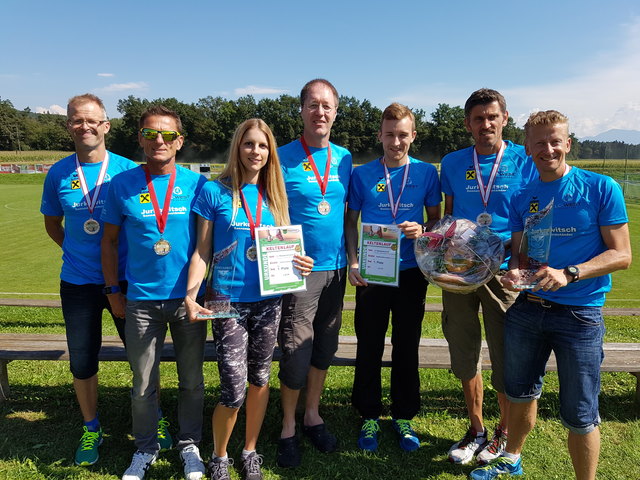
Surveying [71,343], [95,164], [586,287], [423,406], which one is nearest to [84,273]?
[71,343]

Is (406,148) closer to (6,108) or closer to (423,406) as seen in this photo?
(423,406)

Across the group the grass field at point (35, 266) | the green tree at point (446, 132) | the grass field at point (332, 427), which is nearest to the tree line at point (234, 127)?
the green tree at point (446, 132)

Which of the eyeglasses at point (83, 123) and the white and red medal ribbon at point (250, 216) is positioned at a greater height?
the eyeglasses at point (83, 123)

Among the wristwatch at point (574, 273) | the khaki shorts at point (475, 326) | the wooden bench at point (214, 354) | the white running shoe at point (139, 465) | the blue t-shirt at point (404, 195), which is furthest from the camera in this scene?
the wooden bench at point (214, 354)

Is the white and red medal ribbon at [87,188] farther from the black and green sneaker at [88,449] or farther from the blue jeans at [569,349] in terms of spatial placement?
the blue jeans at [569,349]

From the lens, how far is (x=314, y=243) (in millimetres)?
3348

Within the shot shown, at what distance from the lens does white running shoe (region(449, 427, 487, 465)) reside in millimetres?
3313

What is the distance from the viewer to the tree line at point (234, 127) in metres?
68.5

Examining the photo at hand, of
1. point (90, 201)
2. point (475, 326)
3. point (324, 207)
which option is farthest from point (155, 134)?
point (475, 326)

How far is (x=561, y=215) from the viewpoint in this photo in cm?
269

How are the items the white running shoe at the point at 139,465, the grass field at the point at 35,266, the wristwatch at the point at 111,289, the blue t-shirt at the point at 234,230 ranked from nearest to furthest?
the blue t-shirt at the point at 234,230
the white running shoe at the point at 139,465
the wristwatch at the point at 111,289
the grass field at the point at 35,266

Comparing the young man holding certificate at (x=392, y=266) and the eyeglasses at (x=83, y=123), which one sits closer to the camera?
the eyeglasses at (x=83, y=123)

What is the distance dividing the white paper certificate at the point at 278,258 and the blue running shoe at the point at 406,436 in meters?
1.47

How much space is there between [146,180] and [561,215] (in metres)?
2.63
